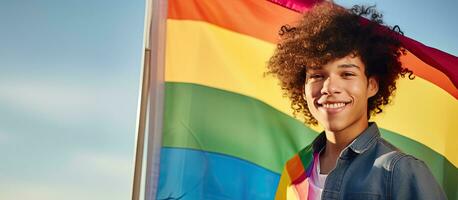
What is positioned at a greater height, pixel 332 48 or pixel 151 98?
pixel 332 48

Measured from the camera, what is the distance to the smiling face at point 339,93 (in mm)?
3357

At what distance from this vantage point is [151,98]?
10.4 feet

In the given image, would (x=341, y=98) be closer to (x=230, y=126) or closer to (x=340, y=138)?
(x=340, y=138)

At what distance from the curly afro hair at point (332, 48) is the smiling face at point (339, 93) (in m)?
0.03

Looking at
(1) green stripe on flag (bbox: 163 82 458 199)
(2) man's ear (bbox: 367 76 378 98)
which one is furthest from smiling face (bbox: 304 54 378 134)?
(1) green stripe on flag (bbox: 163 82 458 199)

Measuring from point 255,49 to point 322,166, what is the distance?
2.27 ft

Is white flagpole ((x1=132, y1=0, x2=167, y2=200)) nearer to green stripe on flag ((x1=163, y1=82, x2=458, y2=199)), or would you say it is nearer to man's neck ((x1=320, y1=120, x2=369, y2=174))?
green stripe on flag ((x1=163, y1=82, x2=458, y2=199))

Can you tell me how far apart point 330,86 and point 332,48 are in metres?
0.21

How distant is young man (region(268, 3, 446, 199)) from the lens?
327 cm

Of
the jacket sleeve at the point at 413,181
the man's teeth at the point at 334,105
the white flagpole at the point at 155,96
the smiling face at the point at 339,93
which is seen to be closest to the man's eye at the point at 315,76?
the smiling face at the point at 339,93

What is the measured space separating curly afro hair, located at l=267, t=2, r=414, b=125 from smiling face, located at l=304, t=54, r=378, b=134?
0.10 feet

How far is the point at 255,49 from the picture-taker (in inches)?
133

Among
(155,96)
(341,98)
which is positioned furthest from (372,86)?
(155,96)

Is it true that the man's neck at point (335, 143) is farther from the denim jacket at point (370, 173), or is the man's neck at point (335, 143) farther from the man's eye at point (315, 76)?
the man's eye at point (315, 76)
